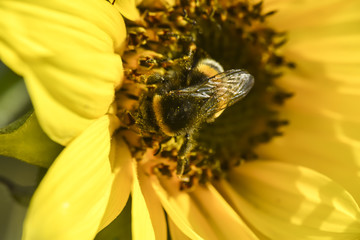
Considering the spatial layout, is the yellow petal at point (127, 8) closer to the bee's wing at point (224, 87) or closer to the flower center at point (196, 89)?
the flower center at point (196, 89)

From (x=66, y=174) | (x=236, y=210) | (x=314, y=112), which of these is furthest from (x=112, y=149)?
(x=314, y=112)

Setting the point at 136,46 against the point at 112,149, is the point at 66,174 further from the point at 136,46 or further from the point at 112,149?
the point at 136,46

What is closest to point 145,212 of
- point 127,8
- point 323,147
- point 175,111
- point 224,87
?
point 175,111

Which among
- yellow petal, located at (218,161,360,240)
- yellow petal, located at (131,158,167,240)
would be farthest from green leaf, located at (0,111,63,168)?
yellow petal, located at (218,161,360,240)

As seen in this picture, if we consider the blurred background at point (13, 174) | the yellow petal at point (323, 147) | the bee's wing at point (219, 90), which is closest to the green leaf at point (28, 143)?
the blurred background at point (13, 174)

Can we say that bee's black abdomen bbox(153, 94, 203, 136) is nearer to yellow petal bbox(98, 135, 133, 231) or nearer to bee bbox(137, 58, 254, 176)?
bee bbox(137, 58, 254, 176)

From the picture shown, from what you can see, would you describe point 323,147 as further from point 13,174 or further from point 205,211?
point 13,174

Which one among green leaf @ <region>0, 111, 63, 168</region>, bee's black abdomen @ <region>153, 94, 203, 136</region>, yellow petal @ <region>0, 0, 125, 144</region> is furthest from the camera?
bee's black abdomen @ <region>153, 94, 203, 136</region>
